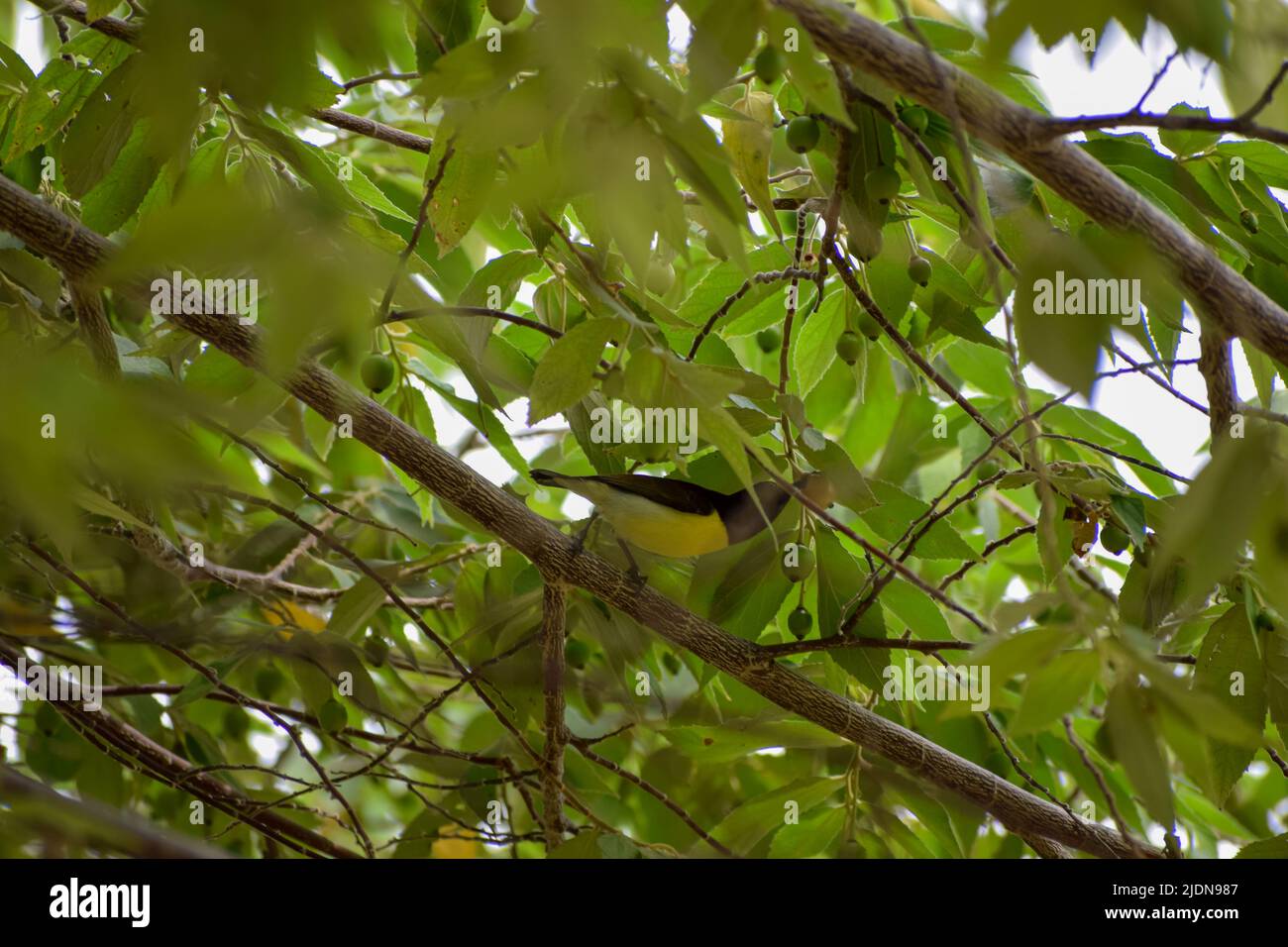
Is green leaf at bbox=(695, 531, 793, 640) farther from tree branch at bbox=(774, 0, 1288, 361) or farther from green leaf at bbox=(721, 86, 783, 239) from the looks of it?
tree branch at bbox=(774, 0, 1288, 361)

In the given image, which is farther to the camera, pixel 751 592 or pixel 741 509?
pixel 741 509

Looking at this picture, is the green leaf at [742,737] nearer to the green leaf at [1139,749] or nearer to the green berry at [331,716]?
the green berry at [331,716]

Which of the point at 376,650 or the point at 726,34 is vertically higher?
the point at 726,34

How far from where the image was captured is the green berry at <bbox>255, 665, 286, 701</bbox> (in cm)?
301

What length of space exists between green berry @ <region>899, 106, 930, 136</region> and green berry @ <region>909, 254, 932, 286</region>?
258 mm

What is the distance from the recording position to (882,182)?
179cm

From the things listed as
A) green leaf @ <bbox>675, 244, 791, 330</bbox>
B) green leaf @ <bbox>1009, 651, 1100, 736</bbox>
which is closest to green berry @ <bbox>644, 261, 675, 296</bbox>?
green leaf @ <bbox>675, 244, 791, 330</bbox>

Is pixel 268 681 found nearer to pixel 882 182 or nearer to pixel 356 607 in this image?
pixel 356 607

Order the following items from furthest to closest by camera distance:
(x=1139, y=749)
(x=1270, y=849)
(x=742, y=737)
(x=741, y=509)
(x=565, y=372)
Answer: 1. (x=741, y=509)
2. (x=742, y=737)
3. (x=1270, y=849)
4. (x=565, y=372)
5. (x=1139, y=749)

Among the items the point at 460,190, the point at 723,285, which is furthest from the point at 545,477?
the point at 460,190

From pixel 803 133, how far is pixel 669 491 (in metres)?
1.08

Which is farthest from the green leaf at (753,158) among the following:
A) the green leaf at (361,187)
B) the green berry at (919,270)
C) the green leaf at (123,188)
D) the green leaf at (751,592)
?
the green leaf at (123,188)
